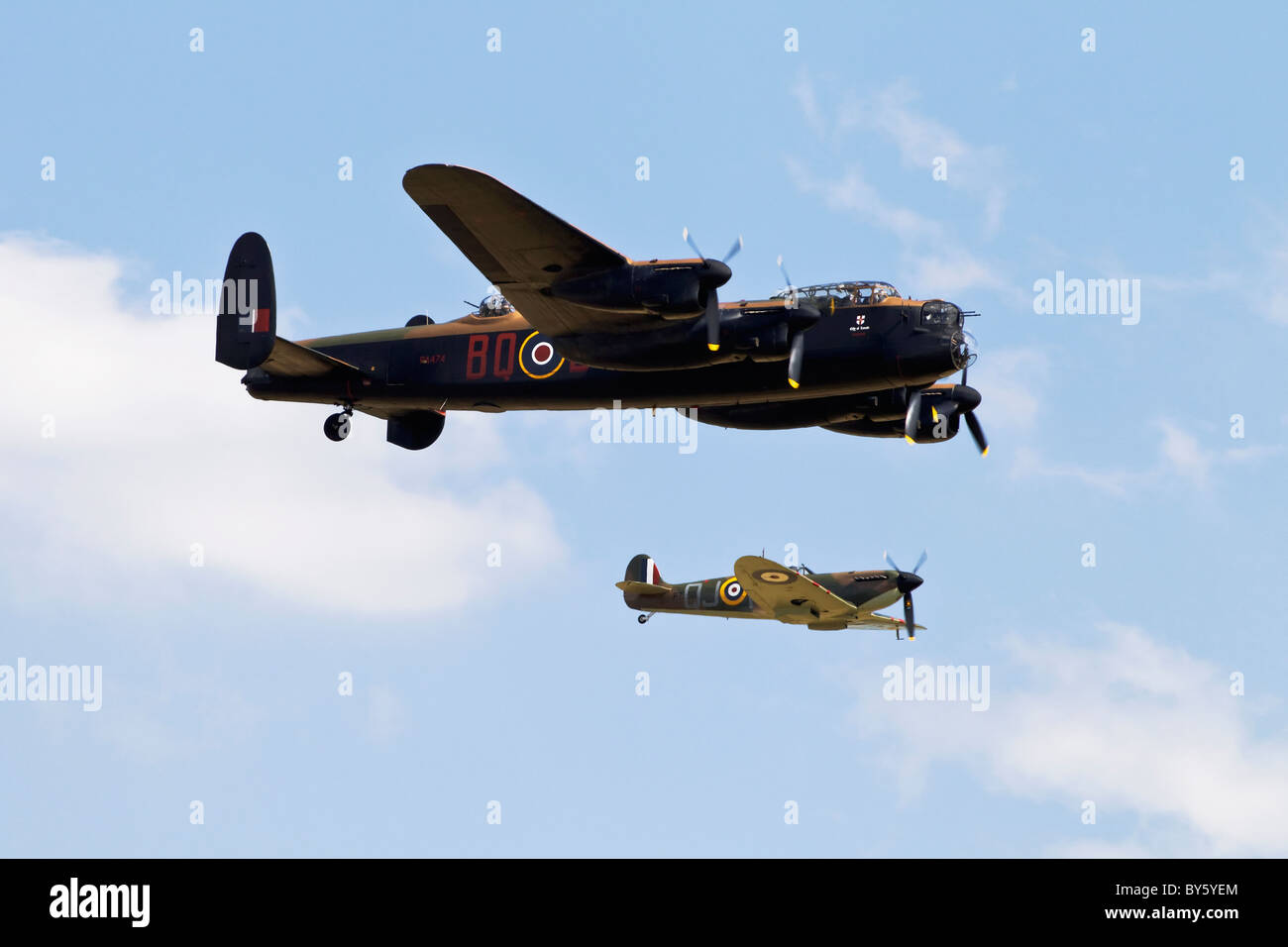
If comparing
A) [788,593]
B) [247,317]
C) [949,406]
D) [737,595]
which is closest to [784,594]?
[788,593]

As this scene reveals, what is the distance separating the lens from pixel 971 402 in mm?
37188

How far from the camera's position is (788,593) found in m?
46.2

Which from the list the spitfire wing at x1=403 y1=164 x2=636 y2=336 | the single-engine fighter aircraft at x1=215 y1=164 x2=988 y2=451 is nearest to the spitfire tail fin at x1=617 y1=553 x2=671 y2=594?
the single-engine fighter aircraft at x1=215 y1=164 x2=988 y2=451

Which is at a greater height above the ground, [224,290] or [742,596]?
[224,290]

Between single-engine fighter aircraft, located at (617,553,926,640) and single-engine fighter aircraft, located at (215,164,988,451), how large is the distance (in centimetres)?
793

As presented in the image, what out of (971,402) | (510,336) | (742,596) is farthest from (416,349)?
(742,596)

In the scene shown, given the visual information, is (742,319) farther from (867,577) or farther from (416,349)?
(867,577)

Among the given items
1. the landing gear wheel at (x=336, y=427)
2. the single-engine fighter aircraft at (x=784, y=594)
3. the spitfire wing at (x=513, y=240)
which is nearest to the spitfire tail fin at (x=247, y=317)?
the landing gear wheel at (x=336, y=427)

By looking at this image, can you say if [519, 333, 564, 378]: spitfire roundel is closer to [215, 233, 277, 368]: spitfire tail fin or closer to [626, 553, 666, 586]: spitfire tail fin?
[215, 233, 277, 368]: spitfire tail fin

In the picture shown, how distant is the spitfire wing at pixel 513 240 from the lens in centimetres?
3006

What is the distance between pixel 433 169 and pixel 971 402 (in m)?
14.6
